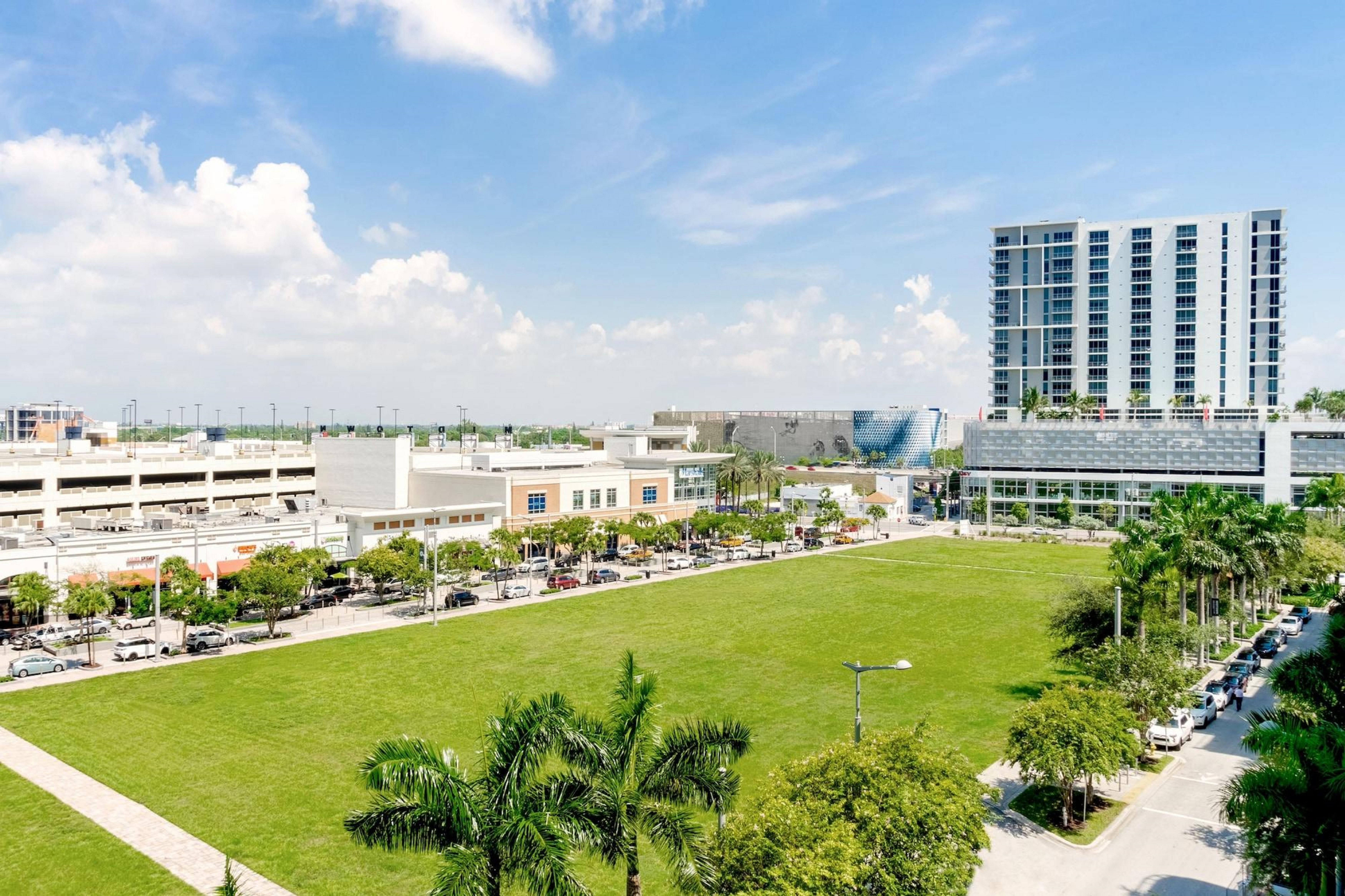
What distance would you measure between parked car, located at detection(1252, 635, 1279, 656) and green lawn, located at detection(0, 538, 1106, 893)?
11.0 m

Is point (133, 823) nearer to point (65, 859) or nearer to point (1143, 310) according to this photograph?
point (65, 859)

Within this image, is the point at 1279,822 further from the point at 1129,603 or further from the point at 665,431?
the point at 665,431

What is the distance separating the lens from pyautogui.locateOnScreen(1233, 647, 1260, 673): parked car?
41.9 m

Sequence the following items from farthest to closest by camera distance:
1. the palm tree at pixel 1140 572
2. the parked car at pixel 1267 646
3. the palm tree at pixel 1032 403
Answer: the palm tree at pixel 1032 403
the parked car at pixel 1267 646
the palm tree at pixel 1140 572

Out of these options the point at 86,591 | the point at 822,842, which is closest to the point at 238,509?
the point at 86,591

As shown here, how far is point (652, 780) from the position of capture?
16547 millimetres

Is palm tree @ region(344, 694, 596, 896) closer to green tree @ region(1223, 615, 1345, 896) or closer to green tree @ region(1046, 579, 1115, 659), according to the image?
green tree @ region(1223, 615, 1345, 896)

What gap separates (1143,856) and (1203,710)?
14942 mm

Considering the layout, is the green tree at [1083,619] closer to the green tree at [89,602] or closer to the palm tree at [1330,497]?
the green tree at [89,602]

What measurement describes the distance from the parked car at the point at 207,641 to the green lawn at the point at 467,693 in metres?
2.12

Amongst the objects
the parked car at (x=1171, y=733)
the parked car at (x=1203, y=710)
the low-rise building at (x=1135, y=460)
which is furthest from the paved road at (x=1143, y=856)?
the low-rise building at (x=1135, y=460)

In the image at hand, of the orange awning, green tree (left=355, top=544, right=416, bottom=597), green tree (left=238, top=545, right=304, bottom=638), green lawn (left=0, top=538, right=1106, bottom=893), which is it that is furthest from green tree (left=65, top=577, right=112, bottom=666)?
green tree (left=355, top=544, right=416, bottom=597)

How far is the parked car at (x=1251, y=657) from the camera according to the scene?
41875 mm

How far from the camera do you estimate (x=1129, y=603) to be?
38.6 metres
